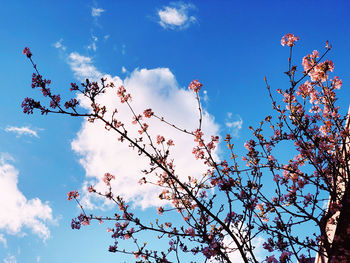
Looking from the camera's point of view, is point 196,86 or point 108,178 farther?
point 108,178

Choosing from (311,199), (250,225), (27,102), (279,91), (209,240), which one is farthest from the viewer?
(279,91)

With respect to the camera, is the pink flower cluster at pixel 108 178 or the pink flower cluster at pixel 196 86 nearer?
the pink flower cluster at pixel 196 86

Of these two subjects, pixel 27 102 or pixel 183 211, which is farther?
pixel 183 211

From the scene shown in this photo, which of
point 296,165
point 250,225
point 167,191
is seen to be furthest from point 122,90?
point 296,165

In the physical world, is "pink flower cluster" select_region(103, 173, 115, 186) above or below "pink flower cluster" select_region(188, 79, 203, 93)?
below

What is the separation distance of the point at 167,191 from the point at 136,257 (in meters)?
1.69

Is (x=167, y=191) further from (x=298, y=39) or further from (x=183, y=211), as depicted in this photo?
(x=298, y=39)

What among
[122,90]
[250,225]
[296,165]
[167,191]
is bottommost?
[250,225]

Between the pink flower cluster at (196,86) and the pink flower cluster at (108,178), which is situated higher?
the pink flower cluster at (196,86)

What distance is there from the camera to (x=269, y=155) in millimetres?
6871

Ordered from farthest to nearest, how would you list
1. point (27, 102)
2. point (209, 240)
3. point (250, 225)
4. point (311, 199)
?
point (311, 199) < point (250, 225) < point (209, 240) < point (27, 102)

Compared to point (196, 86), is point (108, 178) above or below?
below

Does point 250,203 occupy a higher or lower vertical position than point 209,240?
higher

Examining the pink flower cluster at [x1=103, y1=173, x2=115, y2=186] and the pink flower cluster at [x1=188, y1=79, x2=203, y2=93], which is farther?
the pink flower cluster at [x1=103, y1=173, x2=115, y2=186]
